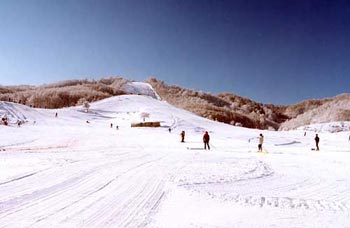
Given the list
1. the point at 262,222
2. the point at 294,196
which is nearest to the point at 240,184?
the point at 294,196

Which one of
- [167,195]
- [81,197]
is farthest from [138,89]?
[81,197]

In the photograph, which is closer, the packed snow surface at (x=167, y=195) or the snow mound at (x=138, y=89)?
the packed snow surface at (x=167, y=195)

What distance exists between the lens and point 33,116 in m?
57.3

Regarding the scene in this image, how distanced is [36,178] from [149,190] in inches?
135

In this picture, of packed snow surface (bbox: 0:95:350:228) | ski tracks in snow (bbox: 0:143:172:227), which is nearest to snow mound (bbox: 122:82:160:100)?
packed snow surface (bbox: 0:95:350:228)

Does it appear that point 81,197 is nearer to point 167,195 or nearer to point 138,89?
point 167,195

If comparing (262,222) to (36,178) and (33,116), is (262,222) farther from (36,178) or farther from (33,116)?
(33,116)

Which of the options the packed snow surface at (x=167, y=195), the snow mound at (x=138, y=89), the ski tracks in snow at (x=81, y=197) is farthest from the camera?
the snow mound at (x=138, y=89)

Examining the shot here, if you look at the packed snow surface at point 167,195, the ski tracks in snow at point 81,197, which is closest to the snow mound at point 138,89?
the packed snow surface at point 167,195

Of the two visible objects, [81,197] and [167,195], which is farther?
[167,195]

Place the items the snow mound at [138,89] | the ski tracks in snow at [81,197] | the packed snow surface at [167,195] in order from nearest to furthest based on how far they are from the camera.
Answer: the ski tracks in snow at [81,197], the packed snow surface at [167,195], the snow mound at [138,89]

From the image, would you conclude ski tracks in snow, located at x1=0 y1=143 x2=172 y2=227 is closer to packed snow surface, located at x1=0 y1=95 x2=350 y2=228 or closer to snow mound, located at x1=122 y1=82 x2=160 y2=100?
packed snow surface, located at x1=0 y1=95 x2=350 y2=228

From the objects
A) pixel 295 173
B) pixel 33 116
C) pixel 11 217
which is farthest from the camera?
pixel 33 116

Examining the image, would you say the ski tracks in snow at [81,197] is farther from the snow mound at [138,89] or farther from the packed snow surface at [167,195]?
the snow mound at [138,89]
